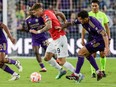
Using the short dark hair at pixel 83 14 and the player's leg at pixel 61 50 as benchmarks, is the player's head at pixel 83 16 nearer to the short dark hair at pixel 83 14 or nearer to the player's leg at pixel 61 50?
the short dark hair at pixel 83 14

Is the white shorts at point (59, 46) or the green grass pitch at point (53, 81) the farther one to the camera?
the white shorts at point (59, 46)

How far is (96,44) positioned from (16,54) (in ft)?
36.7

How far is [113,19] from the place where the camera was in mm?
27219

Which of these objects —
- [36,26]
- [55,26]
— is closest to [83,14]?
[55,26]

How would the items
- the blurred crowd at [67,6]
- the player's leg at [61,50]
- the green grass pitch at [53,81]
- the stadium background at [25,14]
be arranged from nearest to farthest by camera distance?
1. the green grass pitch at [53,81]
2. the player's leg at [61,50]
3. the stadium background at [25,14]
4. the blurred crowd at [67,6]

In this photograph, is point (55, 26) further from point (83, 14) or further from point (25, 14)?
point (25, 14)

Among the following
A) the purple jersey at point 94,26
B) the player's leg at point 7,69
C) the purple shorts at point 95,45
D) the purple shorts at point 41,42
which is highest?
the purple jersey at point 94,26

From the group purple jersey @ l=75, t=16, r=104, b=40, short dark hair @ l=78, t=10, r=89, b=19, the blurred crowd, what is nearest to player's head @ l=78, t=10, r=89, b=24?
short dark hair @ l=78, t=10, r=89, b=19

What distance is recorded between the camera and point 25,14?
2767 cm

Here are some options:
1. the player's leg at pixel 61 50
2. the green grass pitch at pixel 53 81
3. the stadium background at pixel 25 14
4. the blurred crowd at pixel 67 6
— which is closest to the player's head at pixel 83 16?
the green grass pitch at pixel 53 81

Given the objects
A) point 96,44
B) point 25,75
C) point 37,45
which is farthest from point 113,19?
point 96,44

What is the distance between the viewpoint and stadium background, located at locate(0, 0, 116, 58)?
2609 centimetres

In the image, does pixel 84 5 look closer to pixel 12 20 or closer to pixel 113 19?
pixel 113 19

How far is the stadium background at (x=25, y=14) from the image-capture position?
26.1 metres
